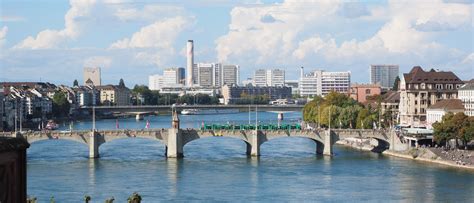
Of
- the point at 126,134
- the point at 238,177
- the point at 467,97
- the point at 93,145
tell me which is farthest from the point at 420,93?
the point at 238,177

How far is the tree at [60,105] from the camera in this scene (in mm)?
118875

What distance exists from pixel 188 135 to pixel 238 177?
41.6ft

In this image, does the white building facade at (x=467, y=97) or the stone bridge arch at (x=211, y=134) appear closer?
the stone bridge arch at (x=211, y=134)

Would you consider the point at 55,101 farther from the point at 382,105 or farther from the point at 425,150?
the point at 425,150

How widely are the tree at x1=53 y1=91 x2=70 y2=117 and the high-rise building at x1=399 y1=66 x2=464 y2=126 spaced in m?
50.5

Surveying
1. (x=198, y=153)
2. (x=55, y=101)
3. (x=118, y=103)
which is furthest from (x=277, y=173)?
(x=118, y=103)

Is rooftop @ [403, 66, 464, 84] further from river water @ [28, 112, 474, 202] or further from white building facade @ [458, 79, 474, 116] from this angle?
river water @ [28, 112, 474, 202]

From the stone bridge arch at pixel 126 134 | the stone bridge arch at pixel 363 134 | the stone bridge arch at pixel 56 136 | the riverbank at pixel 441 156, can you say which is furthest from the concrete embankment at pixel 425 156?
the stone bridge arch at pixel 56 136

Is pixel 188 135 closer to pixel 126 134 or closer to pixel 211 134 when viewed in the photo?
pixel 211 134

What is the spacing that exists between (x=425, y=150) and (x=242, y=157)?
10.2 meters

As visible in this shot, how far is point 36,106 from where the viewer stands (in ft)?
372

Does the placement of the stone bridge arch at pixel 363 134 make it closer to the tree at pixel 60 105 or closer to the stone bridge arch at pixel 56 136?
the stone bridge arch at pixel 56 136

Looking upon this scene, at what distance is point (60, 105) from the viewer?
121000 mm

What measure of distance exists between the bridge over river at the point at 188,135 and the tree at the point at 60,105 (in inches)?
2434
